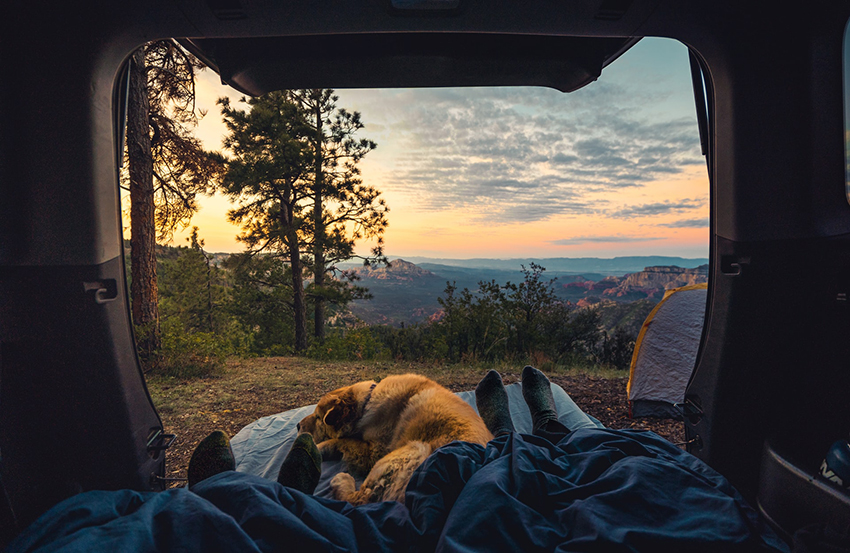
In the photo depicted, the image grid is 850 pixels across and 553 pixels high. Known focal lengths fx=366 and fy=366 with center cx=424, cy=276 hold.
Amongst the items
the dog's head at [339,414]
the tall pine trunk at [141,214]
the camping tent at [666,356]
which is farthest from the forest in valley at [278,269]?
the dog's head at [339,414]

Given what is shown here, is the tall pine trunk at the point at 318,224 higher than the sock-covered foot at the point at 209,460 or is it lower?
higher

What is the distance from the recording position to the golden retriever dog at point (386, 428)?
192 centimetres

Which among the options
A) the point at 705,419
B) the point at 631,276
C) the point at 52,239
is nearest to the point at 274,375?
the point at 52,239

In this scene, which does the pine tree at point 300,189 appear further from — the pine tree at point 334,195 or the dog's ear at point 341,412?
the dog's ear at point 341,412

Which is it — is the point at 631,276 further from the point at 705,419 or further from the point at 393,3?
the point at 393,3

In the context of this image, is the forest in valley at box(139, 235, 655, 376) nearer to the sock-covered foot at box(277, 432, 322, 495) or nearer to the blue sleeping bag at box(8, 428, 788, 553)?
the sock-covered foot at box(277, 432, 322, 495)

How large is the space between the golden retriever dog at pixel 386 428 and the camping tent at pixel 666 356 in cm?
275

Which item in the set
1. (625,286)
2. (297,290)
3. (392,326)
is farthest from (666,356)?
(297,290)

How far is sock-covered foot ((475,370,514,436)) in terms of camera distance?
2801 millimetres

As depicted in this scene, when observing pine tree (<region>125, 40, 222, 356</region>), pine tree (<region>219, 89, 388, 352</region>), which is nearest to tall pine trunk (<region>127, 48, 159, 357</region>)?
pine tree (<region>125, 40, 222, 356</region>)

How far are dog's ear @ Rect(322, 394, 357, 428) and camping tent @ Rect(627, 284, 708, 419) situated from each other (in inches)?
127

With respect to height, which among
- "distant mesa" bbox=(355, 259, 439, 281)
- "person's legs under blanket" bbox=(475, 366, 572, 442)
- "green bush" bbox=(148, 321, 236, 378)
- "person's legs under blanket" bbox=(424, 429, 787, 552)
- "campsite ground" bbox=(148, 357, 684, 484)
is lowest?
"campsite ground" bbox=(148, 357, 684, 484)

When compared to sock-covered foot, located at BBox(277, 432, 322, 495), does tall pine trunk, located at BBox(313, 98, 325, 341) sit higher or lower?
higher

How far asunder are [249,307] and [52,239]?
43.4 feet
